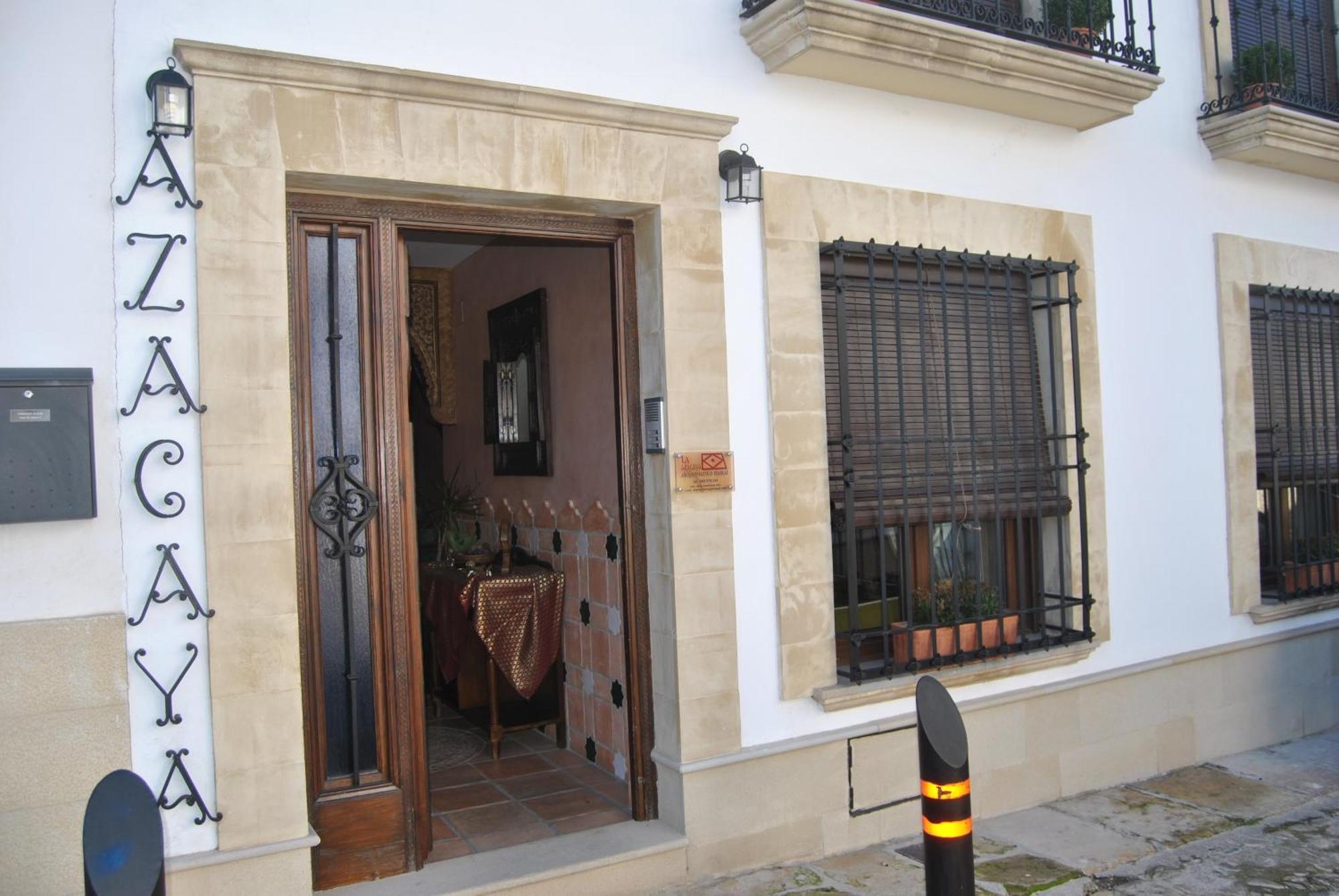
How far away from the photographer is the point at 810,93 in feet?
15.8

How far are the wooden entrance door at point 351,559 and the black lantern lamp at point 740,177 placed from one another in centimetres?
142

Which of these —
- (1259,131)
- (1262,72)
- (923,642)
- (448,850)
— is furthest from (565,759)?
(1262,72)

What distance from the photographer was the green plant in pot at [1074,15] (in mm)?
5508

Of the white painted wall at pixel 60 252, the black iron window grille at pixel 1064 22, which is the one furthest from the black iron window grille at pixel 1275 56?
the white painted wall at pixel 60 252

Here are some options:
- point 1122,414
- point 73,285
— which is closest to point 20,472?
point 73,285

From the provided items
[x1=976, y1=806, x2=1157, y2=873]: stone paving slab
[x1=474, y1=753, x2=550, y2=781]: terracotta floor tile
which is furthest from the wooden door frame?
[x1=976, y1=806, x2=1157, y2=873]: stone paving slab

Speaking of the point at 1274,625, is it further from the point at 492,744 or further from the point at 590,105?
the point at 590,105

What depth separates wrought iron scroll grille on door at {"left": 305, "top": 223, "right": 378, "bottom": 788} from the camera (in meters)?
3.93

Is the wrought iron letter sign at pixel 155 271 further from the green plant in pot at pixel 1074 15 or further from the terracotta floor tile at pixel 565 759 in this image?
the green plant in pot at pixel 1074 15

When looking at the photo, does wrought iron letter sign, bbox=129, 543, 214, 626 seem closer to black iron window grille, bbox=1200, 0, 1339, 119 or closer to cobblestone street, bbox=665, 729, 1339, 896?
cobblestone street, bbox=665, 729, 1339, 896

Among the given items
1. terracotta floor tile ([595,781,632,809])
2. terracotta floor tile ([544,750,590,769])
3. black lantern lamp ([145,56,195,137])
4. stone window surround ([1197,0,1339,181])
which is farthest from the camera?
stone window surround ([1197,0,1339,181])

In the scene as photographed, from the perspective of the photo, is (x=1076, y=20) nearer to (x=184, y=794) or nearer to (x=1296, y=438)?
(x=1296, y=438)

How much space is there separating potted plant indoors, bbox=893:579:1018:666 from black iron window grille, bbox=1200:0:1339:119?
3263 millimetres

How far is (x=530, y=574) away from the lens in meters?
6.07
